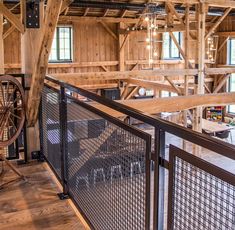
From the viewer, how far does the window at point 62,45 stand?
1294 centimetres

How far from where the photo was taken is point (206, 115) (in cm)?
1661

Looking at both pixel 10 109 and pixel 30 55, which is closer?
pixel 10 109

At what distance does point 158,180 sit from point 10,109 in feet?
7.77

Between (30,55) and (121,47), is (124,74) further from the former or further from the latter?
(121,47)

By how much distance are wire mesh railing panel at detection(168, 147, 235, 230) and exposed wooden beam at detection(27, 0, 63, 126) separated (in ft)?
6.49

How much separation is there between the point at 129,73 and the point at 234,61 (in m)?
10.2

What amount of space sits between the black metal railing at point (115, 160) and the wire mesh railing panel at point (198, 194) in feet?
0.11

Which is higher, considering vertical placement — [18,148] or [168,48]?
[168,48]

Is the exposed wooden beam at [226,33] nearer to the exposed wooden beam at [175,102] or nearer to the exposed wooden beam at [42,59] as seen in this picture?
the exposed wooden beam at [175,102]

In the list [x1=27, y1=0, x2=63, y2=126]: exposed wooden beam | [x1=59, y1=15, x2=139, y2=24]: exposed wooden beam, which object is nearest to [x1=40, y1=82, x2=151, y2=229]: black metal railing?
[x1=27, y1=0, x2=63, y2=126]: exposed wooden beam

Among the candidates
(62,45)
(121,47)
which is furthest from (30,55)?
(121,47)

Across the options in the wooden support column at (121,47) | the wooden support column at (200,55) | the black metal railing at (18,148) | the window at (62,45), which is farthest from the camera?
the wooden support column at (121,47)

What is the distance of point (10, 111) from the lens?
11.6 ft

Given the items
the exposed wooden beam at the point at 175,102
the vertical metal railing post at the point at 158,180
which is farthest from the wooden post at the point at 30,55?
the vertical metal railing post at the point at 158,180
